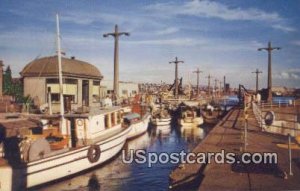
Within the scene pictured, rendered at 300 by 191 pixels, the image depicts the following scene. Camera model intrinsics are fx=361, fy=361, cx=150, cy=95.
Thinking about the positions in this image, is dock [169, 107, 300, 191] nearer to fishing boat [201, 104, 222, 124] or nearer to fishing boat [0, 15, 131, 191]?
fishing boat [0, 15, 131, 191]

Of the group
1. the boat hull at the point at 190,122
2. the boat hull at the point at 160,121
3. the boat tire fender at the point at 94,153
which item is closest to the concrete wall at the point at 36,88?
the boat hull at the point at 160,121

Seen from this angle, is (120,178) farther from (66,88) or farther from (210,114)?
(210,114)

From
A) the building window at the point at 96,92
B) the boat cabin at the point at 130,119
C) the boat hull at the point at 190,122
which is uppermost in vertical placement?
the building window at the point at 96,92

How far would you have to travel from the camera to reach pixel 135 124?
33156 mm

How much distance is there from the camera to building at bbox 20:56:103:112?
32.7m

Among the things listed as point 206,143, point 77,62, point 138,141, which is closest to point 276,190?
point 206,143

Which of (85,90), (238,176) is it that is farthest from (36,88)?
Result: (238,176)

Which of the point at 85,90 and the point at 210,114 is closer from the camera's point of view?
the point at 85,90

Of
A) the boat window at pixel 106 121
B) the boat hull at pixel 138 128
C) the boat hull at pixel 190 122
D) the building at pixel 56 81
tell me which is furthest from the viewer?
the boat hull at pixel 190 122

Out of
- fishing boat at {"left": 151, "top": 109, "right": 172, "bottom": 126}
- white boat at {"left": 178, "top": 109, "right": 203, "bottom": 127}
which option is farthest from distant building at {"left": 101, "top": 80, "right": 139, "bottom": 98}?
white boat at {"left": 178, "top": 109, "right": 203, "bottom": 127}

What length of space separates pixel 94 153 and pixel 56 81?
620 inches

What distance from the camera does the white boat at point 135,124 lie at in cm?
3161

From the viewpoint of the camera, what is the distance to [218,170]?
35.4 ft

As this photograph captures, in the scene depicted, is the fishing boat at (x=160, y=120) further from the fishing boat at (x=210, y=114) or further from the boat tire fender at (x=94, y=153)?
the boat tire fender at (x=94, y=153)
